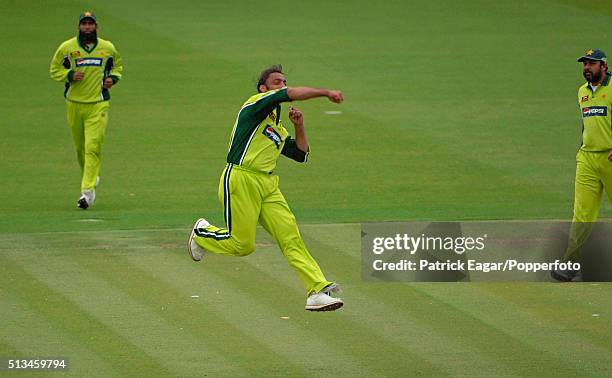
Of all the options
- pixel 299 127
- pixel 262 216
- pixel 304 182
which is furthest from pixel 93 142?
pixel 299 127

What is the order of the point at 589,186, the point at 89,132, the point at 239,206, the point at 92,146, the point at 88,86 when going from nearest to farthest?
the point at 239,206 → the point at 589,186 → the point at 92,146 → the point at 89,132 → the point at 88,86

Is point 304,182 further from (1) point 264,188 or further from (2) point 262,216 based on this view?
(1) point 264,188

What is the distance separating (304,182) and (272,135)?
25.7 ft

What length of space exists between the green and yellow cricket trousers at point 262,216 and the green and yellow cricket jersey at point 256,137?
87 millimetres

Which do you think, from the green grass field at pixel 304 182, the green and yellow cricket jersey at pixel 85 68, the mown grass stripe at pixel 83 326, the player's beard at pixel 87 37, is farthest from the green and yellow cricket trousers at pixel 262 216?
the player's beard at pixel 87 37

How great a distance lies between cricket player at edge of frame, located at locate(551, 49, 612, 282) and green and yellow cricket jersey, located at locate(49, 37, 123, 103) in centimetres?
672

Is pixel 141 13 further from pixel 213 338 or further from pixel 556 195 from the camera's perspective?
pixel 213 338

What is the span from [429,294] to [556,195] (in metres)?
5.91

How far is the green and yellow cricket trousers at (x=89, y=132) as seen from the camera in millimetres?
16703

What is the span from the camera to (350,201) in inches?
691

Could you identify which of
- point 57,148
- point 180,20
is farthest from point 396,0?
point 57,148

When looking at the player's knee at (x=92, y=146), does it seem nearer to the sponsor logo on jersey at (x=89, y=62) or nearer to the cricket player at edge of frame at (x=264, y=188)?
the sponsor logo on jersey at (x=89, y=62)

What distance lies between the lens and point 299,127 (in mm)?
11117

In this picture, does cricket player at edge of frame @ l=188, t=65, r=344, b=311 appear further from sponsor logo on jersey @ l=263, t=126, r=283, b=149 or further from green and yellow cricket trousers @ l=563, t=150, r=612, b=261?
green and yellow cricket trousers @ l=563, t=150, r=612, b=261
